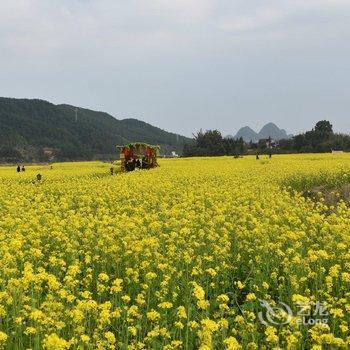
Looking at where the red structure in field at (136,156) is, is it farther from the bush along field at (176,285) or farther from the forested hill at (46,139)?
the forested hill at (46,139)

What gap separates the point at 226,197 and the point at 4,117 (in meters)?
185

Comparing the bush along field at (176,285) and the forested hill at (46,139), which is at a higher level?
the forested hill at (46,139)

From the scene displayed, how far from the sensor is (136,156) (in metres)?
37.3

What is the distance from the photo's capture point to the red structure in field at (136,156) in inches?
1444

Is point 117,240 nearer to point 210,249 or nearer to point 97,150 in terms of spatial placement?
point 210,249

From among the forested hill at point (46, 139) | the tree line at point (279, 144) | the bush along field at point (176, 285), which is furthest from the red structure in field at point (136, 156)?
the forested hill at point (46, 139)

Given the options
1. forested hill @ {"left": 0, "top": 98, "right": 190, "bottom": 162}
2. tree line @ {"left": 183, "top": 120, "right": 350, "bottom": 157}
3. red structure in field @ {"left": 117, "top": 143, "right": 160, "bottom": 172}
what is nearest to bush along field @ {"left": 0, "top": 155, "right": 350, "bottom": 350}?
red structure in field @ {"left": 117, "top": 143, "right": 160, "bottom": 172}

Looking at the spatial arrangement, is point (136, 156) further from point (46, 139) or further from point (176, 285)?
point (46, 139)

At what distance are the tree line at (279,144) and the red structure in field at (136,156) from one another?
5200cm

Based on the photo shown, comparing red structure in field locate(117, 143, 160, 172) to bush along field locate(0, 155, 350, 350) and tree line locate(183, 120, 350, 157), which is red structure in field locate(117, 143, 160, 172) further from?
tree line locate(183, 120, 350, 157)

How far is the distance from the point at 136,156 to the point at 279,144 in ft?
242

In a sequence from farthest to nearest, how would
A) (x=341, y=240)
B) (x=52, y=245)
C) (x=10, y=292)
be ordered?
(x=52, y=245), (x=341, y=240), (x=10, y=292)

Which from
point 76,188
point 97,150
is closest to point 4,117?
point 97,150

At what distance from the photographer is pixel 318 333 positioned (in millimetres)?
4703
